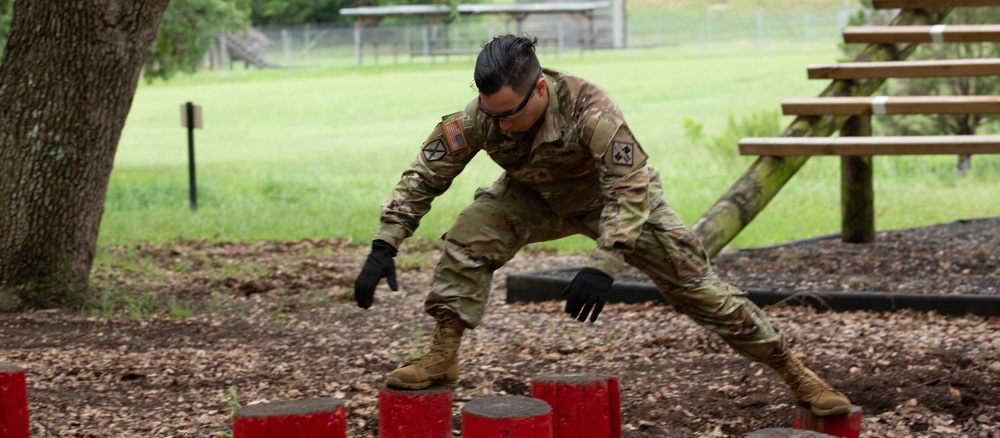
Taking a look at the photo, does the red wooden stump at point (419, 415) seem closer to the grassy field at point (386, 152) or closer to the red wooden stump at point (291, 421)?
the red wooden stump at point (291, 421)

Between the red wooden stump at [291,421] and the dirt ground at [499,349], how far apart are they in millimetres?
1476

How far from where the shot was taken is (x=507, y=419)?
9.46ft

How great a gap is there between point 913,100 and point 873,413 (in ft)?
9.40

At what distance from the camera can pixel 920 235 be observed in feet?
28.8

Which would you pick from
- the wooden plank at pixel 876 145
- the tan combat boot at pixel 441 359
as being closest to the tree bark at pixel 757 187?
the wooden plank at pixel 876 145

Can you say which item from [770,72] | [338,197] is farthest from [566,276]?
[770,72]

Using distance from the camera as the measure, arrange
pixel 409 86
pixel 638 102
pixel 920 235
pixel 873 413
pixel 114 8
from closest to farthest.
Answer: pixel 873 413
pixel 114 8
pixel 920 235
pixel 638 102
pixel 409 86

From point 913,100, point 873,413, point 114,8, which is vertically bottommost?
point 873,413

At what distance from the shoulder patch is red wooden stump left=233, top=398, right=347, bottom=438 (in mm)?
1372

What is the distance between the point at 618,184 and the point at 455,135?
622mm

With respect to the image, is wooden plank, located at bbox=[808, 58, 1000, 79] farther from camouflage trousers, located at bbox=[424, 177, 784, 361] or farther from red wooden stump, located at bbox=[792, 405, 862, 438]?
red wooden stump, located at bbox=[792, 405, 862, 438]

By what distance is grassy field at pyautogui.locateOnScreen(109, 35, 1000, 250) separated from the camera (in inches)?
444

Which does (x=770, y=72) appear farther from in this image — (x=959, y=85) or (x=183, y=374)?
(x=183, y=374)

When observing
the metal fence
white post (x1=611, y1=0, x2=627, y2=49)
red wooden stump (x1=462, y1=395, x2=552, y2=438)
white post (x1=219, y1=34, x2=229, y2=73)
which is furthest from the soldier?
white post (x1=611, y1=0, x2=627, y2=49)
